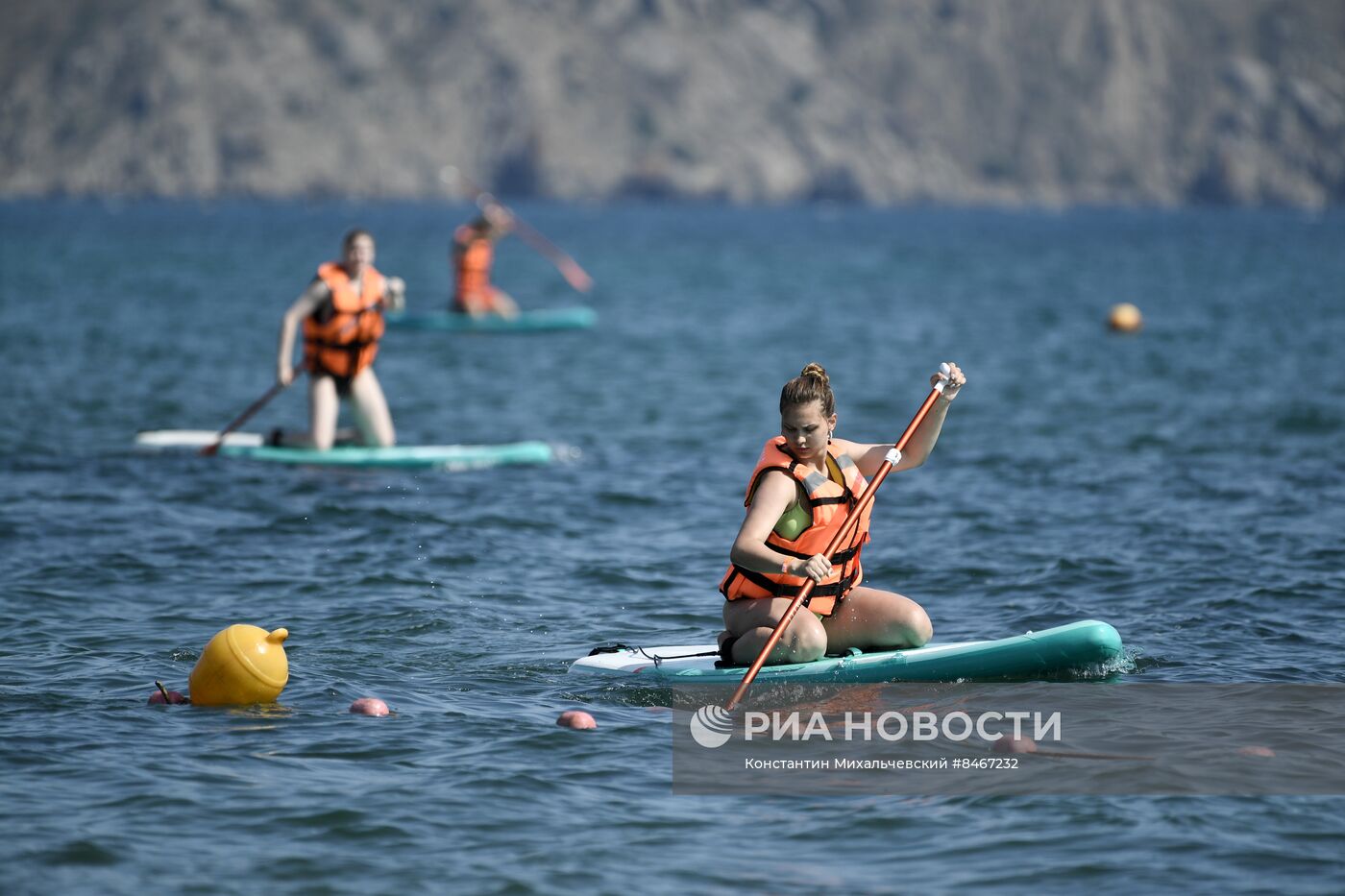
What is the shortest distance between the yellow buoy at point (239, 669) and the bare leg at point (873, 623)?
289 cm

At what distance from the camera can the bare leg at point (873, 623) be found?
941 centimetres

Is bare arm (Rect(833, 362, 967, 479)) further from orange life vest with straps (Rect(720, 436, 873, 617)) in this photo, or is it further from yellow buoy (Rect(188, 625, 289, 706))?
yellow buoy (Rect(188, 625, 289, 706))

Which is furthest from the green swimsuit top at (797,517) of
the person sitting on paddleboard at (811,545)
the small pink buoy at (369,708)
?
the small pink buoy at (369,708)

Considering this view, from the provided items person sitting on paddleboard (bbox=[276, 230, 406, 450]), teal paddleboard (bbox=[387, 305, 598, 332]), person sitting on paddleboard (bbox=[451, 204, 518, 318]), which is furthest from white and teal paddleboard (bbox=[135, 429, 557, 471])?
teal paddleboard (bbox=[387, 305, 598, 332])

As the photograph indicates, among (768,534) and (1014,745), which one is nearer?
(1014,745)

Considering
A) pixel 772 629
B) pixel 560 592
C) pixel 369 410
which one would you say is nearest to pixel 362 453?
pixel 369 410

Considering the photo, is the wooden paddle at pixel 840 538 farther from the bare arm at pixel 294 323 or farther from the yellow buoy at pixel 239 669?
the bare arm at pixel 294 323

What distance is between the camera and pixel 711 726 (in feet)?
28.9

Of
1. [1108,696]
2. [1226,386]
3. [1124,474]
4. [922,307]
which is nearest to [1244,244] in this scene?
[922,307]

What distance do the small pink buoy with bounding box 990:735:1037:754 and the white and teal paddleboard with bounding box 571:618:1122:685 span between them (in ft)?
2.92

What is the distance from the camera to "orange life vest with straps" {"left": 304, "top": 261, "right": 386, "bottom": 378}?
50.1 feet

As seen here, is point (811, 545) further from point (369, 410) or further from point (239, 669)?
point (369, 410)

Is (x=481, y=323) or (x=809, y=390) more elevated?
(x=481, y=323)

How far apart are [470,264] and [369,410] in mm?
14222
